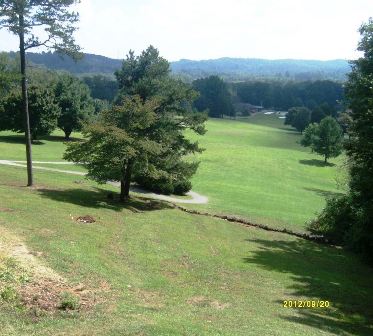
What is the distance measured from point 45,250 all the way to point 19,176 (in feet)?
71.3

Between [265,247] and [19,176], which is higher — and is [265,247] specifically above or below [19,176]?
below

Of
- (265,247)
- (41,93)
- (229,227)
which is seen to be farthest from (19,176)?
(41,93)

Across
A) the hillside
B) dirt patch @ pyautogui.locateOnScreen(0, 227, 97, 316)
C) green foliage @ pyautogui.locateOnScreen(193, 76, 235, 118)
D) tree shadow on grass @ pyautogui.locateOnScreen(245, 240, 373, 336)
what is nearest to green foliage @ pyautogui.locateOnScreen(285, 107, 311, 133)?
green foliage @ pyautogui.locateOnScreen(193, 76, 235, 118)

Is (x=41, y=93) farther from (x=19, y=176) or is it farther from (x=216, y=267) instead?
(x=216, y=267)

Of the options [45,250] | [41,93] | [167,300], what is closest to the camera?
[167,300]

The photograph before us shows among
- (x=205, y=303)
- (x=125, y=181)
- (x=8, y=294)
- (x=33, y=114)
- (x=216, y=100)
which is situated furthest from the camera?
(x=216, y=100)

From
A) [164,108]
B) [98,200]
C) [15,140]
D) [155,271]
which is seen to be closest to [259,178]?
[164,108]

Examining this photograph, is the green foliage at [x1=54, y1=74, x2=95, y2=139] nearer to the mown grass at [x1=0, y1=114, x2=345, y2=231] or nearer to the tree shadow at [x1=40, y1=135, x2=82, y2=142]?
the tree shadow at [x1=40, y1=135, x2=82, y2=142]

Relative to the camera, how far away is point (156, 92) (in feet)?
126

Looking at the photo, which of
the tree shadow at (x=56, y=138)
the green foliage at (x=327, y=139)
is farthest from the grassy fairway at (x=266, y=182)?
the tree shadow at (x=56, y=138)

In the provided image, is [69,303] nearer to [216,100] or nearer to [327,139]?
[327,139]

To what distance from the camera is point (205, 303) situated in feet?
55.2

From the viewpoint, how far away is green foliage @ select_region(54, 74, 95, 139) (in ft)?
261

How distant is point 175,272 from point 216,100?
169 m
